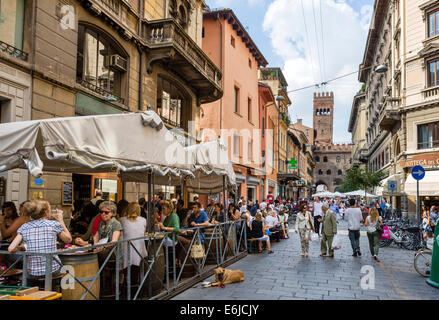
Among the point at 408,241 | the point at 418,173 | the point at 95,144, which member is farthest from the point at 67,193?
the point at 408,241

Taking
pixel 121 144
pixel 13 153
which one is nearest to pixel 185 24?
pixel 121 144

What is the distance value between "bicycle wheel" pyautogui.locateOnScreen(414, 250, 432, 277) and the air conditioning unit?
10.3 meters

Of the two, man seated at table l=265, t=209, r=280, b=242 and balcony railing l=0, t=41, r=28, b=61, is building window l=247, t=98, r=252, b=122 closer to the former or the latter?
man seated at table l=265, t=209, r=280, b=242

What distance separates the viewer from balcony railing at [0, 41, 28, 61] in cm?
840

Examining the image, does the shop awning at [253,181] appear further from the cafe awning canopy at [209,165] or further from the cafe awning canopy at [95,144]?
the cafe awning canopy at [95,144]

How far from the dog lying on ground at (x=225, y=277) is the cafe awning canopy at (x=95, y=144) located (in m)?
2.18

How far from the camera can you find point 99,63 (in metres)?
11.9

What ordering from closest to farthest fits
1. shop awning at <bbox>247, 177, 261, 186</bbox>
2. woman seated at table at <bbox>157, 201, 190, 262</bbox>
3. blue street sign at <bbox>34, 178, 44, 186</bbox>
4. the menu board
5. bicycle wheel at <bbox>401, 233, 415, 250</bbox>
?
woman seated at table at <bbox>157, 201, 190, 262</bbox> < blue street sign at <bbox>34, 178, 44, 186</bbox> < the menu board < bicycle wheel at <bbox>401, 233, 415, 250</bbox> < shop awning at <bbox>247, 177, 261, 186</bbox>

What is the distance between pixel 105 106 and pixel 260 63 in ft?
69.7

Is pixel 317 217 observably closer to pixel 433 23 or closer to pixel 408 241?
pixel 408 241

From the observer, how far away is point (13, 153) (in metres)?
4.49

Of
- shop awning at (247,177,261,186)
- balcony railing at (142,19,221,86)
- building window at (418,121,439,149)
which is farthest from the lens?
shop awning at (247,177,261,186)

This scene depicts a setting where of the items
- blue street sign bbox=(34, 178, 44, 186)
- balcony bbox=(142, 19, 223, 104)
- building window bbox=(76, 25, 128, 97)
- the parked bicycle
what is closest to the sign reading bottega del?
balcony bbox=(142, 19, 223, 104)
